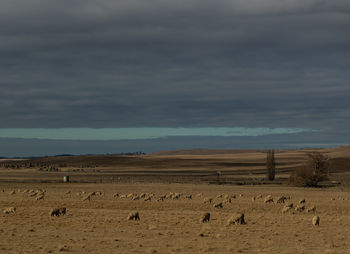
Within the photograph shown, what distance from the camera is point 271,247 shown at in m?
24.0

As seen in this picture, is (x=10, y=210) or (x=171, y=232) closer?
(x=171, y=232)

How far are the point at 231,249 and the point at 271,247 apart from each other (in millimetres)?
2025

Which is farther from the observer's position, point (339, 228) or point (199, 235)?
point (339, 228)

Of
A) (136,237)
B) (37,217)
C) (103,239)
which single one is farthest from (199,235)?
(37,217)

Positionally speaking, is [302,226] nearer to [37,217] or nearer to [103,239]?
[103,239]

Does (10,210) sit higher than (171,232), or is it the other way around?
(10,210)

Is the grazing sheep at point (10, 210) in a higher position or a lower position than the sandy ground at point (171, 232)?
higher

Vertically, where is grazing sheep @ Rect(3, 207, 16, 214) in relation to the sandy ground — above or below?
above

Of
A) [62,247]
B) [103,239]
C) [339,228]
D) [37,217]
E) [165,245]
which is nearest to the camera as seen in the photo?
[62,247]

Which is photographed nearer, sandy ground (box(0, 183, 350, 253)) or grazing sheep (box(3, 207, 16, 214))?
sandy ground (box(0, 183, 350, 253))

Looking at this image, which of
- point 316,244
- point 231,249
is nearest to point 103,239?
point 231,249

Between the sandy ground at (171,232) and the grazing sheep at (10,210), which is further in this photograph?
the grazing sheep at (10,210)

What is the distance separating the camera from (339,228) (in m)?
31.9

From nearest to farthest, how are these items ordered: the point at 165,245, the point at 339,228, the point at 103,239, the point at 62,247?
the point at 62,247, the point at 165,245, the point at 103,239, the point at 339,228
